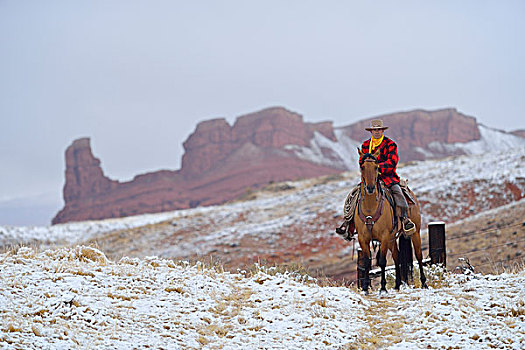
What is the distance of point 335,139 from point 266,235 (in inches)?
4609

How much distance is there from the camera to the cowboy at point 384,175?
861cm

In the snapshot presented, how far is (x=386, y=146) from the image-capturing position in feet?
28.5

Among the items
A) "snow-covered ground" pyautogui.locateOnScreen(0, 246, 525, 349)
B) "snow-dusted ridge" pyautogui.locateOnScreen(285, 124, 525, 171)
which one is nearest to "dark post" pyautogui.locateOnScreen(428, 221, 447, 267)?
"snow-covered ground" pyautogui.locateOnScreen(0, 246, 525, 349)

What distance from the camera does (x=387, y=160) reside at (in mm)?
8672

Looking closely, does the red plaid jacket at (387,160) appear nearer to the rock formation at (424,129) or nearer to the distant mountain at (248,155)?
the distant mountain at (248,155)

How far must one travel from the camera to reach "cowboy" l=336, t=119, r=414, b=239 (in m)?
8.61

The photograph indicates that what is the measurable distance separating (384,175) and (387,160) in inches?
13.4

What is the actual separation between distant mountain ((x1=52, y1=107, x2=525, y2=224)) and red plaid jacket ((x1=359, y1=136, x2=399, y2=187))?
95182 millimetres

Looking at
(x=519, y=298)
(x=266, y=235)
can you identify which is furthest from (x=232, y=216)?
(x=519, y=298)

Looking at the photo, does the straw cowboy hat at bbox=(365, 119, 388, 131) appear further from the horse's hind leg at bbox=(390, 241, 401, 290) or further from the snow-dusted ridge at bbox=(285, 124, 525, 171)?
the snow-dusted ridge at bbox=(285, 124, 525, 171)

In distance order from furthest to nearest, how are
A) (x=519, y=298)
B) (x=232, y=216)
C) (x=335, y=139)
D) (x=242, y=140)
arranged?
(x=335, y=139) → (x=242, y=140) → (x=232, y=216) → (x=519, y=298)

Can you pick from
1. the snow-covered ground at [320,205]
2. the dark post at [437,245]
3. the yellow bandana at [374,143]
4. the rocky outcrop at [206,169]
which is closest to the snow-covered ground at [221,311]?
the dark post at [437,245]

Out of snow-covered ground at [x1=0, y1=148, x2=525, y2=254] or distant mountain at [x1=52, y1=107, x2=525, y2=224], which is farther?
distant mountain at [x1=52, y1=107, x2=525, y2=224]

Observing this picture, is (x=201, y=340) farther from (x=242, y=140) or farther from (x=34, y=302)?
(x=242, y=140)
